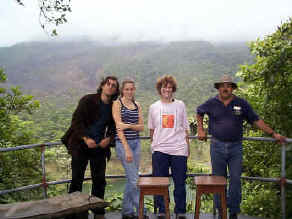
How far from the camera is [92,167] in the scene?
3725 mm

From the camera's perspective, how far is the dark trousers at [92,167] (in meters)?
3.62

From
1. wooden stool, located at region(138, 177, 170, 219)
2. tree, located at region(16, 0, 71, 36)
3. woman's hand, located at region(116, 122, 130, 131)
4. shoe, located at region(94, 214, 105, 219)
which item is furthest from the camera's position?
tree, located at region(16, 0, 71, 36)

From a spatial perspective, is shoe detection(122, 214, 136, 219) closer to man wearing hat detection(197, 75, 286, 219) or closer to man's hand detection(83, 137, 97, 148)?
man's hand detection(83, 137, 97, 148)

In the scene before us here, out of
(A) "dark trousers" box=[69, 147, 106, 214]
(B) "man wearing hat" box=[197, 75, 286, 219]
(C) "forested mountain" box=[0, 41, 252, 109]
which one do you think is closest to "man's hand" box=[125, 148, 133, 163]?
(A) "dark trousers" box=[69, 147, 106, 214]

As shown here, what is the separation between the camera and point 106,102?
3641mm

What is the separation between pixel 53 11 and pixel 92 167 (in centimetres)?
373

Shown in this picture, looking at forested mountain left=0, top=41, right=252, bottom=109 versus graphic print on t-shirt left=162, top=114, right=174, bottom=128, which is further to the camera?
forested mountain left=0, top=41, right=252, bottom=109

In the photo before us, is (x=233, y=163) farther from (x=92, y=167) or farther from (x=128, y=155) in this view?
(x=92, y=167)

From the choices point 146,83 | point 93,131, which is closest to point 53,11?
Result: point 93,131

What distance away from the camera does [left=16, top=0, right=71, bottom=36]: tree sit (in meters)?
6.18

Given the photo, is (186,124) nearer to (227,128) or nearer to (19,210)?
(227,128)

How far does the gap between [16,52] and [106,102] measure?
4489 inches

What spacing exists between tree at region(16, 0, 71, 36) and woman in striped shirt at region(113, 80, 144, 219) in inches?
125

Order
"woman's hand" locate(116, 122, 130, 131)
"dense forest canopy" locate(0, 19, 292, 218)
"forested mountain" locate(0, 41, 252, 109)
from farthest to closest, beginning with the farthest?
"forested mountain" locate(0, 41, 252, 109) < "dense forest canopy" locate(0, 19, 292, 218) < "woman's hand" locate(116, 122, 130, 131)
